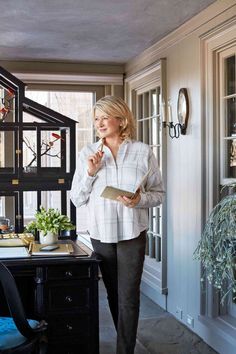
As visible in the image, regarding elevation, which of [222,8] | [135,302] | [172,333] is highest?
[222,8]

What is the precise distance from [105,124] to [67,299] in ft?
3.04

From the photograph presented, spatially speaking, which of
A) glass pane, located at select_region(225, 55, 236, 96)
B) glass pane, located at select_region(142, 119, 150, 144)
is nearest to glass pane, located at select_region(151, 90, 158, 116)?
glass pane, located at select_region(142, 119, 150, 144)

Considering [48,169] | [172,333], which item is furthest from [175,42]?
[172,333]

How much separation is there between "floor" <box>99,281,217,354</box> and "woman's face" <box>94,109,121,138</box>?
64.9 inches

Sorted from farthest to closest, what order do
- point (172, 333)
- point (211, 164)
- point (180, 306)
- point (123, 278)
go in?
point (180, 306) < point (172, 333) < point (211, 164) < point (123, 278)

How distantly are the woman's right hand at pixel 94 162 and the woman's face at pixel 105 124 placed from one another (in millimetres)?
116

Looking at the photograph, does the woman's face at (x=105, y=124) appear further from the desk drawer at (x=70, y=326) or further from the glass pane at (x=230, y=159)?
the glass pane at (x=230, y=159)

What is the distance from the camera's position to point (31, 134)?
166 inches

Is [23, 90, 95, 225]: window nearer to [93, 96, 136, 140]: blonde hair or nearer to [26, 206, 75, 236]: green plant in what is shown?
[26, 206, 75, 236]: green plant

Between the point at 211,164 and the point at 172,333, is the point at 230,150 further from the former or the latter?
the point at 172,333

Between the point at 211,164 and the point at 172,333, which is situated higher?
the point at 211,164

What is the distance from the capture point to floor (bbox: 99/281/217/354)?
3.54 m

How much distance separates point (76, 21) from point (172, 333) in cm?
250

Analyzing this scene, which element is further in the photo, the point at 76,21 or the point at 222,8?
the point at 76,21
